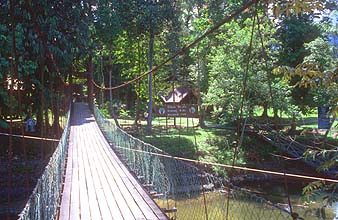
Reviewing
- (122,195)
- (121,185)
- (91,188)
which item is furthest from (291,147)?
(122,195)

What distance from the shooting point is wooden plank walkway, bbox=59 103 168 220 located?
107 inches

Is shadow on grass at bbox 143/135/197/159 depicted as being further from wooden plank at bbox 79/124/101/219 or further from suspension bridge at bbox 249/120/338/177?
wooden plank at bbox 79/124/101/219

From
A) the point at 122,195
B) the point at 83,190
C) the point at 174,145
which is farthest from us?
the point at 174,145

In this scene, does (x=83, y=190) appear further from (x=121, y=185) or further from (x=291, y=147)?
(x=291, y=147)

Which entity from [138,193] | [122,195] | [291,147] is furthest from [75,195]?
[291,147]

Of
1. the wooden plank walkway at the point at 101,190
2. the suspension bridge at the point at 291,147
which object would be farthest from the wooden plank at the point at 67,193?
the suspension bridge at the point at 291,147

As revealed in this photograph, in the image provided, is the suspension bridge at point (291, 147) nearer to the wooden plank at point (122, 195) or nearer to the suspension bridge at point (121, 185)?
the suspension bridge at point (121, 185)

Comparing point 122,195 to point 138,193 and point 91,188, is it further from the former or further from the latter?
point 91,188

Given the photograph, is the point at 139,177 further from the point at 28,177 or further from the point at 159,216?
the point at 28,177

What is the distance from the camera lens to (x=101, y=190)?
3.45 metres

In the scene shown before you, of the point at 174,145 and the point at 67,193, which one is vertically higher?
the point at 67,193

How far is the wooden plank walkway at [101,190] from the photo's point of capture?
8.93 feet

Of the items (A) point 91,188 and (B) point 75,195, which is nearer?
(B) point 75,195

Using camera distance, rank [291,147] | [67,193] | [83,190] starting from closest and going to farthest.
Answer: [67,193]
[83,190]
[291,147]
